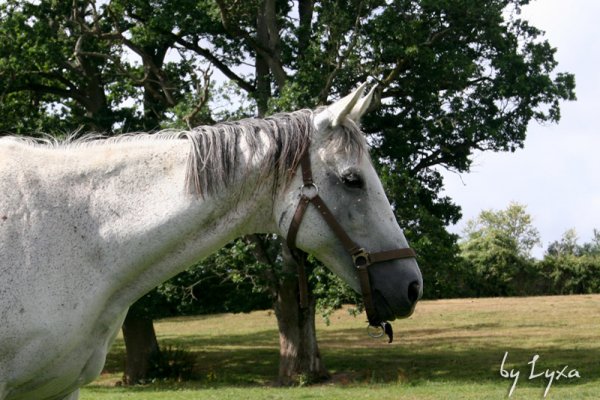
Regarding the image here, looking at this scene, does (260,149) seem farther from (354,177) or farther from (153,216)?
(153,216)

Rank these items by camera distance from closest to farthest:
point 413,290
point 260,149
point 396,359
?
point 413,290
point 260,149
point 396,359

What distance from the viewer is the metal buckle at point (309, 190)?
4.00 metres

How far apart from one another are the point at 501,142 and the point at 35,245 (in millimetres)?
22543

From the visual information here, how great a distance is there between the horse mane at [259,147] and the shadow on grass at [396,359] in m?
18.6

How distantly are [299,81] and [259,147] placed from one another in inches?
715

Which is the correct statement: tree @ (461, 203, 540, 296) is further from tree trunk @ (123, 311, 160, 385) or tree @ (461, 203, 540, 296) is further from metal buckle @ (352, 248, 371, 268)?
metal buckle @ (352, 248, 371, 268)

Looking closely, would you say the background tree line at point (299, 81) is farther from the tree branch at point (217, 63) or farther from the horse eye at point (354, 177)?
the horse eye at point (354, 177)

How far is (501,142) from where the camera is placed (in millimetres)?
24938

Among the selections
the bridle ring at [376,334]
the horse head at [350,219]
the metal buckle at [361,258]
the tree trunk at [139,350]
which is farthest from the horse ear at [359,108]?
the tree trunk at [139,350]

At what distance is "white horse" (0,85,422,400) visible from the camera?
3.79m

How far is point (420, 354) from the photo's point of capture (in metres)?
29.0

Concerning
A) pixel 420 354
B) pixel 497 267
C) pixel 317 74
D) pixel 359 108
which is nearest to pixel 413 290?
pixel 359 108

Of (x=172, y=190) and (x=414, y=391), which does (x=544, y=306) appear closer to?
(x=414, y=391)

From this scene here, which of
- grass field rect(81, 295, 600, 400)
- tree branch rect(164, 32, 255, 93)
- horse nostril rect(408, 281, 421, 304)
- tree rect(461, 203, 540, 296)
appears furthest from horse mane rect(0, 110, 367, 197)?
tree rect(461, 203, 540, 296)
